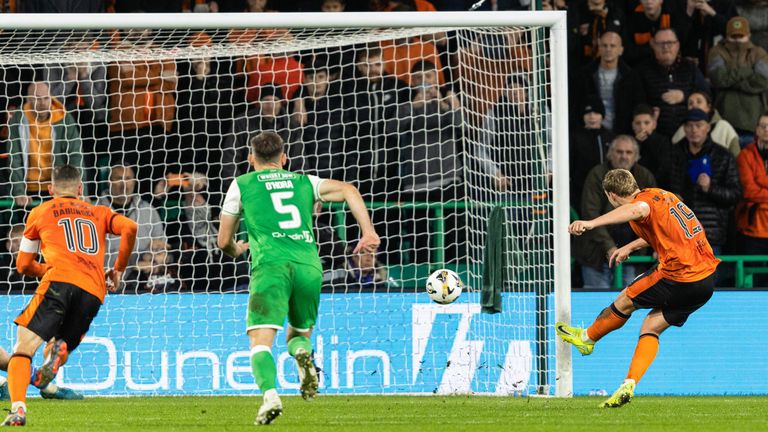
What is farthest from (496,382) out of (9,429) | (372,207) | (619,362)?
(9,429)

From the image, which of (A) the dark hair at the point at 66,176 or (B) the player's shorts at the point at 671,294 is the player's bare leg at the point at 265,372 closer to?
(A) the dark hair at the point at 66,176

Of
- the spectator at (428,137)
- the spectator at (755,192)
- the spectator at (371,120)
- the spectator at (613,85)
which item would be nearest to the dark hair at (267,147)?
the spectator at (428,137)

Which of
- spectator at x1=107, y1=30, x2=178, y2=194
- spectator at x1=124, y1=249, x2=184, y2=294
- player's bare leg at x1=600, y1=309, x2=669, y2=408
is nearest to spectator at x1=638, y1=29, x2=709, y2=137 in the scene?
player's bare leg at x1=600, y1=309, x2=669, y2=408

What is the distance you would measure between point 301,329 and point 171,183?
5002mm

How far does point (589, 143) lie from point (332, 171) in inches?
104

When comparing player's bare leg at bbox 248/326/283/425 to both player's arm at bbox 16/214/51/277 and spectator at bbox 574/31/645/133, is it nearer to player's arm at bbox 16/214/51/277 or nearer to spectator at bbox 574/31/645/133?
player's arm at bbox 16/214/51/277

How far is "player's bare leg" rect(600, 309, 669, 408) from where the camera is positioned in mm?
9211

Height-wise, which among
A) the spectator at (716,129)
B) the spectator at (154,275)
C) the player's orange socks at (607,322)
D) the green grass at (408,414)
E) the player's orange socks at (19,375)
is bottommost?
the green grass at (408,414)

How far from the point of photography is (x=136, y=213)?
12.8 m

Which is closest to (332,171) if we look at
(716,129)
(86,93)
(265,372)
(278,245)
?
(86,93)

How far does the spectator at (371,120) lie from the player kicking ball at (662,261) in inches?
150

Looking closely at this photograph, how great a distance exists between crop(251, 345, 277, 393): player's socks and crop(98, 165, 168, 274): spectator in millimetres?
5022

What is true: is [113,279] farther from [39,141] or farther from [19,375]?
[39,141]

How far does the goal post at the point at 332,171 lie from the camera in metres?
11.8
